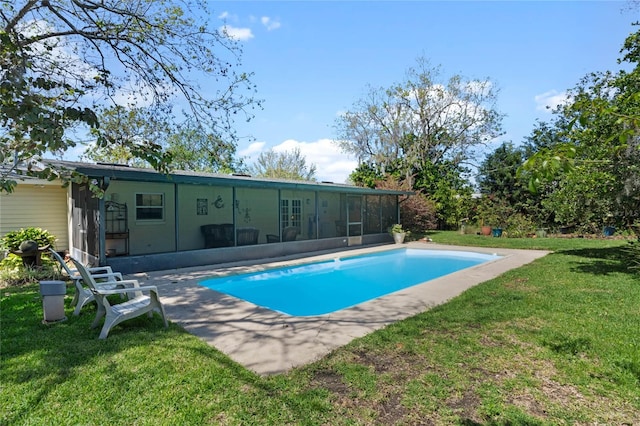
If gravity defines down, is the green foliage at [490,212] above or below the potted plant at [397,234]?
above

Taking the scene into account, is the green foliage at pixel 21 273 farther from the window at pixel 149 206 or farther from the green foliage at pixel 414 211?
the green foliage at pixel 414 211

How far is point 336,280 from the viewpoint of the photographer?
9.37 metres

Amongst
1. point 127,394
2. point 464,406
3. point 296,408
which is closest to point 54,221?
point 127,394

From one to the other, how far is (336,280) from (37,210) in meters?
8.85

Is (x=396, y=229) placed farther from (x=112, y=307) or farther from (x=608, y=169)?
(x=112, y=307)

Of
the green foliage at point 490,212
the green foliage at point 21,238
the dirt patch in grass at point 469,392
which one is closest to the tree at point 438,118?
the green foliage at point 490,212

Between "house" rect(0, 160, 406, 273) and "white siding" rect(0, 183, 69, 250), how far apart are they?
23 millimetres

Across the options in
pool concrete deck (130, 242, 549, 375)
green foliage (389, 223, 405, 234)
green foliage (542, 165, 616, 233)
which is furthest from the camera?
green foliage (389, 223, 405, 234)

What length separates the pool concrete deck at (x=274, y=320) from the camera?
12.0ft

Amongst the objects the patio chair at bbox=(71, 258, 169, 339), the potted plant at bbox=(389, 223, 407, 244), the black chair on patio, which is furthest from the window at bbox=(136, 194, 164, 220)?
the potted plant at bbox=(389, 223, 407, 244)

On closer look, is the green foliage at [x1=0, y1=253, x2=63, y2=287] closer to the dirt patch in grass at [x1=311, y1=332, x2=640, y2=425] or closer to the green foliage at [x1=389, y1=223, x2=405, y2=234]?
the dirt patch in grass at [x1=311, y1=332, x2=640, y2=425]

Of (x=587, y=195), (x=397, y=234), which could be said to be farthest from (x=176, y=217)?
(x=587, y=195)

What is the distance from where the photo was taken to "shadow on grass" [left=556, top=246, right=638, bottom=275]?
25.5 feet

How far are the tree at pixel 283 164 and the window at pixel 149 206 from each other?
73.1ft
